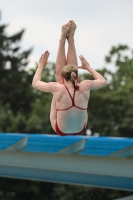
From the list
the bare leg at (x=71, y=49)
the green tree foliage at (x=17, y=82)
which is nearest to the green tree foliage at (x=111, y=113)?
the green tree foliage at (x=17, y=82)

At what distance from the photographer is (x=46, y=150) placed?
15164 millimetres

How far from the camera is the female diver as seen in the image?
702 cm

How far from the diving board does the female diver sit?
651 centimetres

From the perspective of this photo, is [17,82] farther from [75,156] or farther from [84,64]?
[84,64]

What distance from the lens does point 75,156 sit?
1485 cm

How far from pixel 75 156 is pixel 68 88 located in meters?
8.04

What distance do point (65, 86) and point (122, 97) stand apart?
24.2 meters

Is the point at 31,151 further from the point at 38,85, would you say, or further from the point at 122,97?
the point at 122,97

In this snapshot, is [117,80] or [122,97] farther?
[117,80]

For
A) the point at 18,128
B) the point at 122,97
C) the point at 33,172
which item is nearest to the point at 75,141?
the point at 33,172

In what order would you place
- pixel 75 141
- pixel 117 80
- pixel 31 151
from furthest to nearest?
pixel 117 80 → pixel 31 151 → pixel 75 141

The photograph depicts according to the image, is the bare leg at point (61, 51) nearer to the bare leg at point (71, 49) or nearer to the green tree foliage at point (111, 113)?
the bare leg at point (71, 49)

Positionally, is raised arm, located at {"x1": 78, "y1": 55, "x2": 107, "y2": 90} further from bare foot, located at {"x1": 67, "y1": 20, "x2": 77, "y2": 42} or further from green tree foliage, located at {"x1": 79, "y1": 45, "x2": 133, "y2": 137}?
green tree foliage, located at {"x1": 79, "y1": 45, "x2": 133, "y2": 137}

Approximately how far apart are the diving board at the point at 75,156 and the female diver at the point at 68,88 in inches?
256
